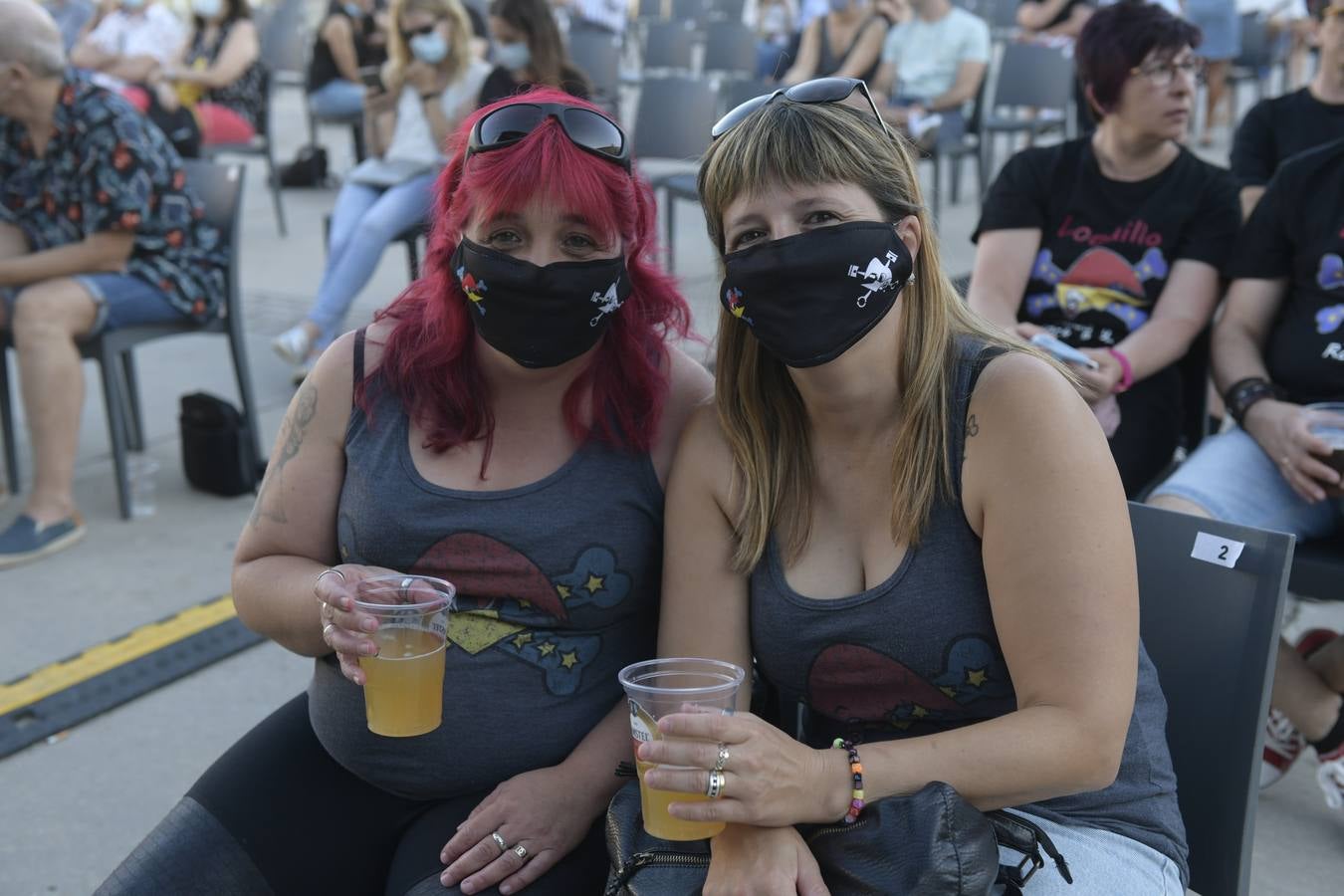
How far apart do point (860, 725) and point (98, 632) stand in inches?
107

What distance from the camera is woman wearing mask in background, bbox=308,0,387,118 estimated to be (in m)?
9.27

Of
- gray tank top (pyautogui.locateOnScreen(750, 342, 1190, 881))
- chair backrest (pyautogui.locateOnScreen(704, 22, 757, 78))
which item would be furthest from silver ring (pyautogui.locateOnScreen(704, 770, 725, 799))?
chair backrest (pyautogui.locateOnScreen(704, 22, 757, 78))

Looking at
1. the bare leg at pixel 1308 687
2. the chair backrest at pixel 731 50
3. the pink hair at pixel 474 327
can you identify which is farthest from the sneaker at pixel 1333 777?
the chair backrest at pixel 731 50

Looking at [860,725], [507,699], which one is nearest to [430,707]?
[507,699]

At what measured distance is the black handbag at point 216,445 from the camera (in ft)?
15.1

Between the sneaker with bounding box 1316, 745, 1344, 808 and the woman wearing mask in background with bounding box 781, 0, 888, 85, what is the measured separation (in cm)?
625

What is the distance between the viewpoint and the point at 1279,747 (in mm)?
2793

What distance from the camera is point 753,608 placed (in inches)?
71.6

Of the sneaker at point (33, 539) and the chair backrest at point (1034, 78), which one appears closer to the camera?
the sneaker at point (33, 539)

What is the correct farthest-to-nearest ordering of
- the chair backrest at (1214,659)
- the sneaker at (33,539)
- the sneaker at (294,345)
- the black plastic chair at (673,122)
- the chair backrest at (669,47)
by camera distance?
the chair backrest at (669,47) → the black plastic chair at (673,122) → the sneaker at (294,345) → the sneaker at (33,539) → the chair backrest at (1214,659)

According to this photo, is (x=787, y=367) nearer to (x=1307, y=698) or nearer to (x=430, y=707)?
(x=430, y=707)

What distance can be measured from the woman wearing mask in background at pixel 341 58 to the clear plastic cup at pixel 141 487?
5.16 m

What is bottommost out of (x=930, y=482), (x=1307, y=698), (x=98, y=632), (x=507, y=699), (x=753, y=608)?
(x=98, y=632)

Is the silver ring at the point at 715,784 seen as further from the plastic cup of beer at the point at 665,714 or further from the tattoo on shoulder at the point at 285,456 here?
the tattoo on shoulder at the point at 285,456
